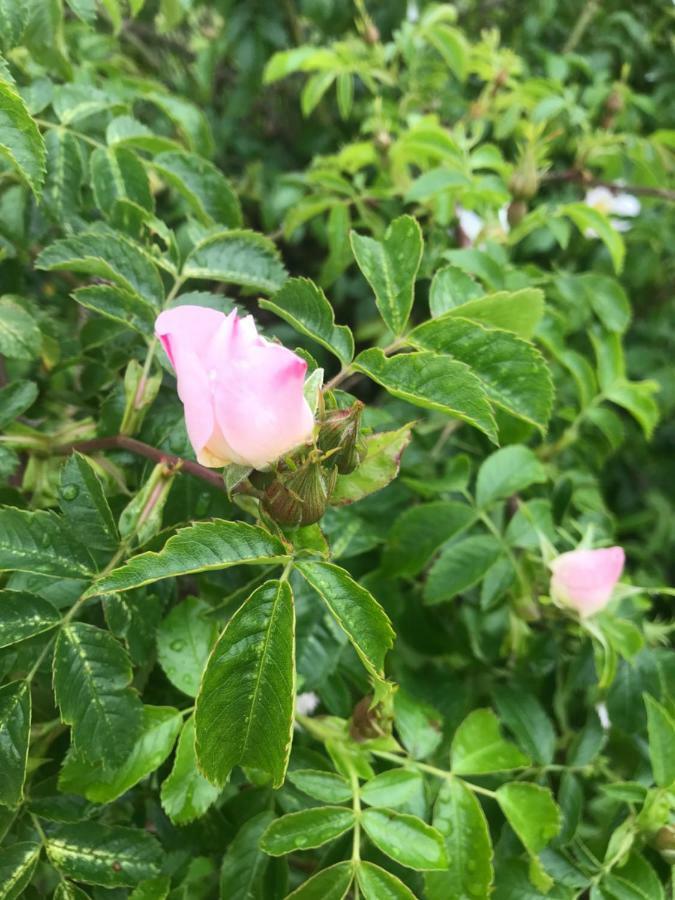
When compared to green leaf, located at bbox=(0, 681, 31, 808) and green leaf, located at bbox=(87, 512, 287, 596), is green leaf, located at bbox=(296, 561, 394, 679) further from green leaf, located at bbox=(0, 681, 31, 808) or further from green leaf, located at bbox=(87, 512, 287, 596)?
green leaf, located at bbox=(0, 681, 31, 808)

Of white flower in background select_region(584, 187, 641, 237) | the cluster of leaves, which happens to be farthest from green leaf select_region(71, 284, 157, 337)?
white flower in background select_region(584, 187, 641, 237)

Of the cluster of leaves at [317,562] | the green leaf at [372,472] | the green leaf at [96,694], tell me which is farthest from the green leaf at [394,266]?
the green leaf at [96,694]

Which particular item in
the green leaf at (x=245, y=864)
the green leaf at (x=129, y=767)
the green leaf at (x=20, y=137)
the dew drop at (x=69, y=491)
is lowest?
the green leaf at (x=245, y=864)

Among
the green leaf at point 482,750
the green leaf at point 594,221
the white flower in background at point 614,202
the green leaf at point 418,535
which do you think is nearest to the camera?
the green leaf at point 482,750

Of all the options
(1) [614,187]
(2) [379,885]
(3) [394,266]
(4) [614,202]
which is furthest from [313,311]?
(4) [614,202]

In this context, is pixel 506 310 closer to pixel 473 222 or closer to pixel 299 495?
pixel 299 495

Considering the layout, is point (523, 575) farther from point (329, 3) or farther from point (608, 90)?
point (329, 3)

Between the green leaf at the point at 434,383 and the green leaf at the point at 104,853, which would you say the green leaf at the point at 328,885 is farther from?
the green leaf at the point at 434,383
